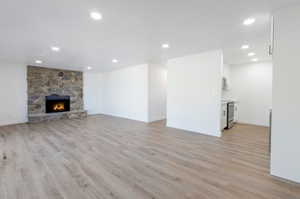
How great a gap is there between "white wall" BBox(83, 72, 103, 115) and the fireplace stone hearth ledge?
778 millimetres

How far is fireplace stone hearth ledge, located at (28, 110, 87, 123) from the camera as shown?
6355 mm

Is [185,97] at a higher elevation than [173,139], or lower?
higher

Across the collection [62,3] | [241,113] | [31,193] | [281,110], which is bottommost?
[31,193]

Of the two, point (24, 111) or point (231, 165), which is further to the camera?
point (24, 111)

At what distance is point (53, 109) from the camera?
7.23 metres

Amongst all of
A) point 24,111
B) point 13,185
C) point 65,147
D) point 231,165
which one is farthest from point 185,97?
point 24,111

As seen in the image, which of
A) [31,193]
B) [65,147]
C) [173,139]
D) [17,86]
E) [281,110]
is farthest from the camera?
[17,86]

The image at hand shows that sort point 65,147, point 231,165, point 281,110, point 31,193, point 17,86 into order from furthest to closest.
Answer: point 17,86 → point 65,147 → point 231,165 → point 281,110 → point 31,193

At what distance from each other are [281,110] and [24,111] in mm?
8443

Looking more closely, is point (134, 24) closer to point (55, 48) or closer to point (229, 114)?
point (55, 48)

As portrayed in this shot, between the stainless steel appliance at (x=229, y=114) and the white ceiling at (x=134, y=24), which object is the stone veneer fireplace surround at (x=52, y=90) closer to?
the white ceiling at (x=134, y=24)

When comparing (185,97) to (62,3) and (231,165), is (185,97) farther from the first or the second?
(62,3)

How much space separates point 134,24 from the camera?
8.88 ft

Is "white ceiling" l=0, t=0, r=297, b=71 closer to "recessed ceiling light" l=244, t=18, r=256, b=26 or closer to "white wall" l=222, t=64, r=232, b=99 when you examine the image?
"recessed ceiling light" l=244, t=18, r=256, b=26
